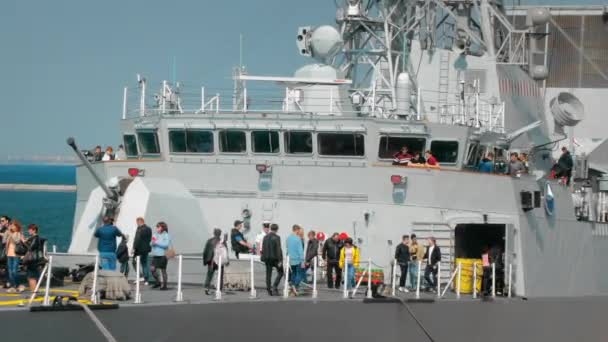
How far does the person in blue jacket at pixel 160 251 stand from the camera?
17766mm

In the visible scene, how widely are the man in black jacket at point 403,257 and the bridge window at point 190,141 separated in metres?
4.53

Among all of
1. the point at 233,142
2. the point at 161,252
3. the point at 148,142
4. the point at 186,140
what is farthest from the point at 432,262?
the point at 148,142

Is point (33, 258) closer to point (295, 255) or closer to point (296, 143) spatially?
point (295, 255)

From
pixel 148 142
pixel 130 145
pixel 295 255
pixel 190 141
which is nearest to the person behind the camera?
pixel 295 255

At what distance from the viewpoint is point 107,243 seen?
694 inches

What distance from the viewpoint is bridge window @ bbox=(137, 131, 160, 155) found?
2270 centimetres

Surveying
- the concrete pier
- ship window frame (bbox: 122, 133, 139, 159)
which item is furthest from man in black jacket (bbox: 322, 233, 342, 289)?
the concrete pier

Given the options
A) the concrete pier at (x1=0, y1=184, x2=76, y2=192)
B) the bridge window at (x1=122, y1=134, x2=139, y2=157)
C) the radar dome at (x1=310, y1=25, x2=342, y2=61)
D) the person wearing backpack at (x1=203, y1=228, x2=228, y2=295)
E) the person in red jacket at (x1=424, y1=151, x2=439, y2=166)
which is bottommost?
the concrete pier at (x1=0, y1=184, x2=76, y2=192)

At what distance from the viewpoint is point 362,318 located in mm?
17891

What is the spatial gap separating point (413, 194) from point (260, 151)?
123 inches

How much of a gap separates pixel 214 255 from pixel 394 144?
5.64 metres

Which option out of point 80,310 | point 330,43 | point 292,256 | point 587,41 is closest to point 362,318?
point 292,256

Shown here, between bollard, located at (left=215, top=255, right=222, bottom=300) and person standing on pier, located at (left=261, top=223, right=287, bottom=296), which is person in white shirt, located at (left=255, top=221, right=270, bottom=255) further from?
bollard, located at (left=215, top=255, right=222, bottom=300)

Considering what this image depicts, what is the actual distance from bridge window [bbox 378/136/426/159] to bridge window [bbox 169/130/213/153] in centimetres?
341
